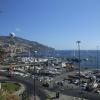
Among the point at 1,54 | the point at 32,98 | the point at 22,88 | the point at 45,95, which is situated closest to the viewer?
the point at 1,54

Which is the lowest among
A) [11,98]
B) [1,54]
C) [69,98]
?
[69,98]

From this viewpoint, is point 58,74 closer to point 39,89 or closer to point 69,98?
point 39,89

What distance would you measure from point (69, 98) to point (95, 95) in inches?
246

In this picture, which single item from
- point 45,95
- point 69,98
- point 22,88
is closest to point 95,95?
point 69,98

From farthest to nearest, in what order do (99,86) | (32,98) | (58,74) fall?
1. (58,74)
2. (99,86)
3. (32,98)

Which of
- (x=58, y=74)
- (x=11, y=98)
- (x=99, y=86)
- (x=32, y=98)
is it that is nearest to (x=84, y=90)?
(x=99, y=86)

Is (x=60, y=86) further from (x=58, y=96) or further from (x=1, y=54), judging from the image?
(x=1, y=54)

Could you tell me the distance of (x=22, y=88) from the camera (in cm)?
6166

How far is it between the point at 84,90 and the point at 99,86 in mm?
5879

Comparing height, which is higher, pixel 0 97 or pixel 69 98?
pixel 0 97

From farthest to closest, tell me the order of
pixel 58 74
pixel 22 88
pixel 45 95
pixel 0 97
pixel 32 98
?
pixel 58 74 → pixel 22 88 → pixel 45 95 → pixel 32 98 → pixel 0 97

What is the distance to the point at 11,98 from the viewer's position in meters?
22.6

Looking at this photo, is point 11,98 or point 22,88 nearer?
point 11,98

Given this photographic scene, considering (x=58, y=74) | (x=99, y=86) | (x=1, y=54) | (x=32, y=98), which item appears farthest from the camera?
(x=58, y=74)
